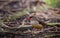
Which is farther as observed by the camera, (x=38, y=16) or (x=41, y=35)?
(x=38, y=16)

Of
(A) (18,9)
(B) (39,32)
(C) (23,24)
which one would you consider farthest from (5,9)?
(B) (39,32)

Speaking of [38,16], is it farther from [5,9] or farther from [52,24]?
[5,9]

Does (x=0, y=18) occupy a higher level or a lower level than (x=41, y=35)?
higher

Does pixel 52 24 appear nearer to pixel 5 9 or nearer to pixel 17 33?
pixel 17 33

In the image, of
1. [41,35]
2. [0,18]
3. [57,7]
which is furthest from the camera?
[57,7]

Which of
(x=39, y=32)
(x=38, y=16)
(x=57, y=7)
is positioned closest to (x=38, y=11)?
(x=38, y=16)

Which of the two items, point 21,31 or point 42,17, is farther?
point 42,17

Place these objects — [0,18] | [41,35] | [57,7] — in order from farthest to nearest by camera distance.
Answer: [57,7] < [0,18] < [41,35]

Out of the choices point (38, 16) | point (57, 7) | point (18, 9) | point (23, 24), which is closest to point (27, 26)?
point (23, 24)
